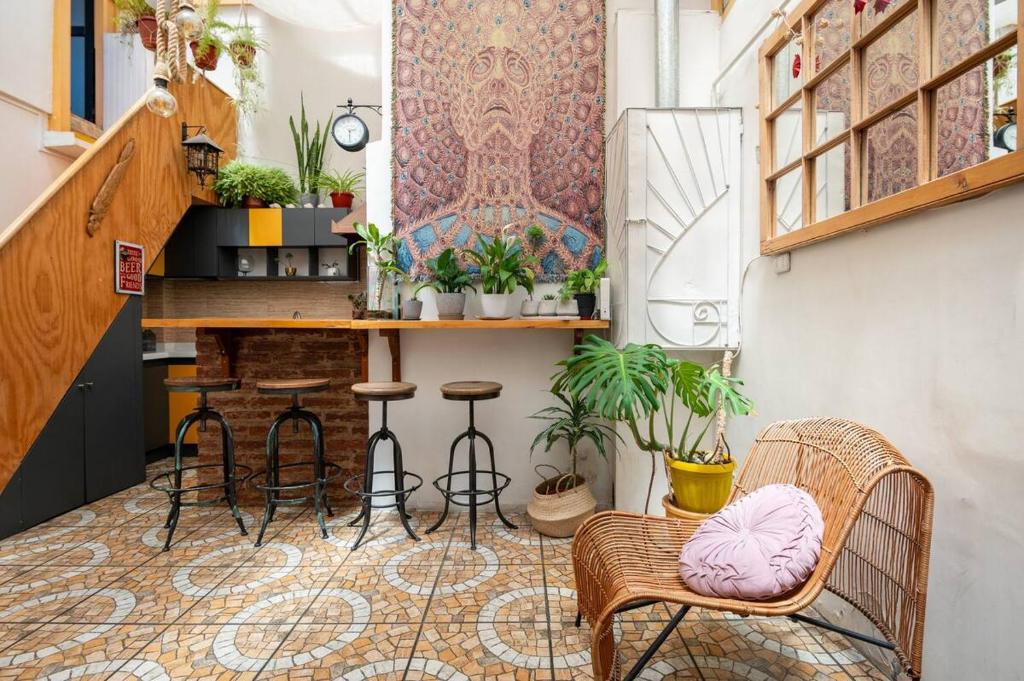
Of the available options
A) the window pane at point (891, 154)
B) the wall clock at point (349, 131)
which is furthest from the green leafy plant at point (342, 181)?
the window pane at point (891, 154)

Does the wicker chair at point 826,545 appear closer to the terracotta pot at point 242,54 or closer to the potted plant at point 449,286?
the potted plant at point 449,286

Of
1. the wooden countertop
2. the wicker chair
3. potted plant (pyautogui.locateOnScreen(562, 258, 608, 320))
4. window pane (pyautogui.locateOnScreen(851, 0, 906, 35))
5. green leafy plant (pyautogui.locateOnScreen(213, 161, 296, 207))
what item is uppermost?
green leafy plant (pyautogui.locateOnScreen(213, 161, 296, 207))

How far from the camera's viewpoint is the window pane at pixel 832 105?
77.3 inches

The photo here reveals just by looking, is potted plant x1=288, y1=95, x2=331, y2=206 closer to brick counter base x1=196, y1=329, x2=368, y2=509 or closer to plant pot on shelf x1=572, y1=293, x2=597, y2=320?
brick counter base x1=196, y1=329, x2=368, y2=509

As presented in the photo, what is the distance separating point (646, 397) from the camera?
2.23m

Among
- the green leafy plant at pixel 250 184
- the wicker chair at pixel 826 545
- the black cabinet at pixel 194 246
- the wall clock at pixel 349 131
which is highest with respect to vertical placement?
the wall clock at pixel 349 131

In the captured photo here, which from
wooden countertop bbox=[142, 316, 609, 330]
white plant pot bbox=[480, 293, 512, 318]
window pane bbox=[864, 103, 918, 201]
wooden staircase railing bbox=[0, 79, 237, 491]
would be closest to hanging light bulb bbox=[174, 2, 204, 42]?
wooden countertop bbox=[142, 316, 609, 330]

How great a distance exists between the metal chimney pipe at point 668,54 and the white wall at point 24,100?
4.44 metres

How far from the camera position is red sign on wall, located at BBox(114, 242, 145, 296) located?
12.2ft

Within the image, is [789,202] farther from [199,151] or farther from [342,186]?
[199,151]

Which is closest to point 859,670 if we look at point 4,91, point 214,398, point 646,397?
point 646,397

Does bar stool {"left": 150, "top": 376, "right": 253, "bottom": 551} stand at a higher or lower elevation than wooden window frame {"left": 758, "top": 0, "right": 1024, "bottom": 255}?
lower

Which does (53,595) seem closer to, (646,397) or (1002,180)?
(646,397)

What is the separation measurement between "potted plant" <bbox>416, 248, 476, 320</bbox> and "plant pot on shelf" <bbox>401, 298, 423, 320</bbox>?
78 mm
